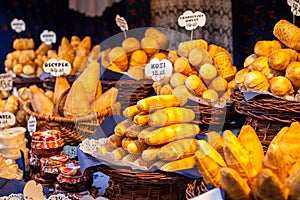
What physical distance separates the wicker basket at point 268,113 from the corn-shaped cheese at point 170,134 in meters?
0.17

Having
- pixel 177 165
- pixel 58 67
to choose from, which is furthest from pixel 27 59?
pixel 177 165

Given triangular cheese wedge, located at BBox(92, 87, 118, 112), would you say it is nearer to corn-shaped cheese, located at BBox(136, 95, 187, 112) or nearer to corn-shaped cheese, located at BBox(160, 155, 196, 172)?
corn-shaped cheese, located at BBox(136, 95, 187, 112)

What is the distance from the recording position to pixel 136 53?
190 cm

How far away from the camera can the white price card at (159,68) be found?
61.6 inches

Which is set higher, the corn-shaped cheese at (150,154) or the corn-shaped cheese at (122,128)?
the corn-shaped cheese at (122,128)

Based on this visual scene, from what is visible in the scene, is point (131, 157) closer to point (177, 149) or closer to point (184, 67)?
point (177, 149)

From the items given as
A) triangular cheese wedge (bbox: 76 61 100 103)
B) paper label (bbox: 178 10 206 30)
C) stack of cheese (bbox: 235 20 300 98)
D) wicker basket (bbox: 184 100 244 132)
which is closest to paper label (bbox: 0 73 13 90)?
triangular cheese wedge (bbox: 76 61 100 103)

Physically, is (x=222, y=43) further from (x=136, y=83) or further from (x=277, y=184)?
(x=277, y=184)

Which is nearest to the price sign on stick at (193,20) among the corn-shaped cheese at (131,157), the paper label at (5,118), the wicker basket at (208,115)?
the wicker basket at (208,115)

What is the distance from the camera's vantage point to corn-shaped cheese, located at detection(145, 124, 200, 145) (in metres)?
1.28

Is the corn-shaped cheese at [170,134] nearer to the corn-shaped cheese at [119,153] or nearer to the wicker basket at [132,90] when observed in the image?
the corn-shaped cheese at [119,153]

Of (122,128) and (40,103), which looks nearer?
(122,128)

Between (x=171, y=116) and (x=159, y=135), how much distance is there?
8 centimetres

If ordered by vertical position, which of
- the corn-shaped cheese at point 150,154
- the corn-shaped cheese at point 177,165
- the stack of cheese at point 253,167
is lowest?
the corn-shaped cheese at point 177,165
